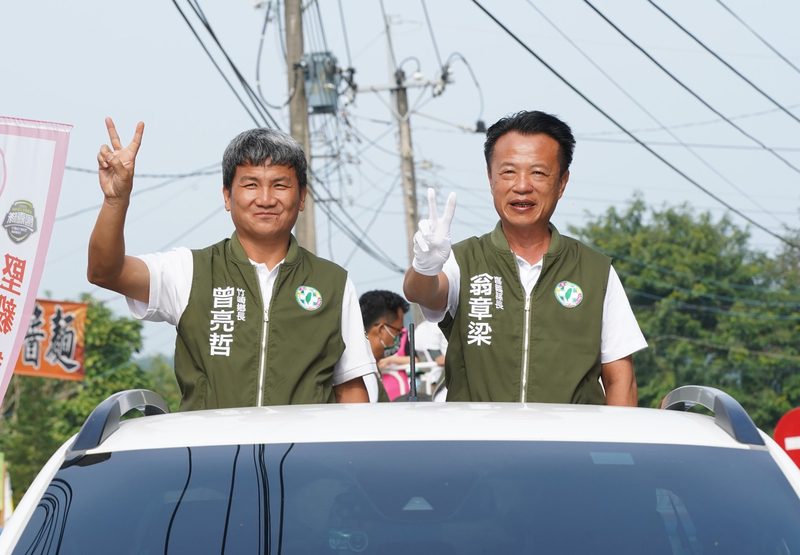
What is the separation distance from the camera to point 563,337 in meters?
3.45

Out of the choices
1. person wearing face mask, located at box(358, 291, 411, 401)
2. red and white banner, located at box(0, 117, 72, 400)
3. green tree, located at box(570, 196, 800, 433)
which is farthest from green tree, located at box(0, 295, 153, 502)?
red and white banner, located at box(0, 117, 72, 400)

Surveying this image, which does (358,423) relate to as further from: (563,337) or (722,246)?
(722,246)

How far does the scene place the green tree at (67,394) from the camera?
32031mm

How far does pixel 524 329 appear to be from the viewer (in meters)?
3.46

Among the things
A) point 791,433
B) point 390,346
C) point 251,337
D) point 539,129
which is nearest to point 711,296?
point 390,346

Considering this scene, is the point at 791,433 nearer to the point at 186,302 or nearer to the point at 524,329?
the point at 524,329

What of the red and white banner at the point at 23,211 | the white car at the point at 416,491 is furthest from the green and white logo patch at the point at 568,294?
the red and white banner at the point at 23,211

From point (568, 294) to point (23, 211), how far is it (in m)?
2.30

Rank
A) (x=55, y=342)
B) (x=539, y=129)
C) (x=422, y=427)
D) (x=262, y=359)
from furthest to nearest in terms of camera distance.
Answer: (x=55, y=342) → (x=539, y=129) → (x=262, y=359) → (x=422, y=427)

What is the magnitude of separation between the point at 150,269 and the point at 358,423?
1397mm

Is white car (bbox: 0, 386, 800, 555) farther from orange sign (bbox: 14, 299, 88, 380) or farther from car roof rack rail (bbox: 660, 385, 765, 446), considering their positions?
orange sign (bbox: 14, 299, 88, 380)

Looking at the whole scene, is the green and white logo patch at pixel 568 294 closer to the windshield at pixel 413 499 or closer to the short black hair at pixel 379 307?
the windshield at pixel 413 499

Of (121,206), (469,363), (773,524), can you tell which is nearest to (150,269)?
Answer: (121,206)

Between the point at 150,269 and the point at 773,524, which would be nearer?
the point at 773,524
